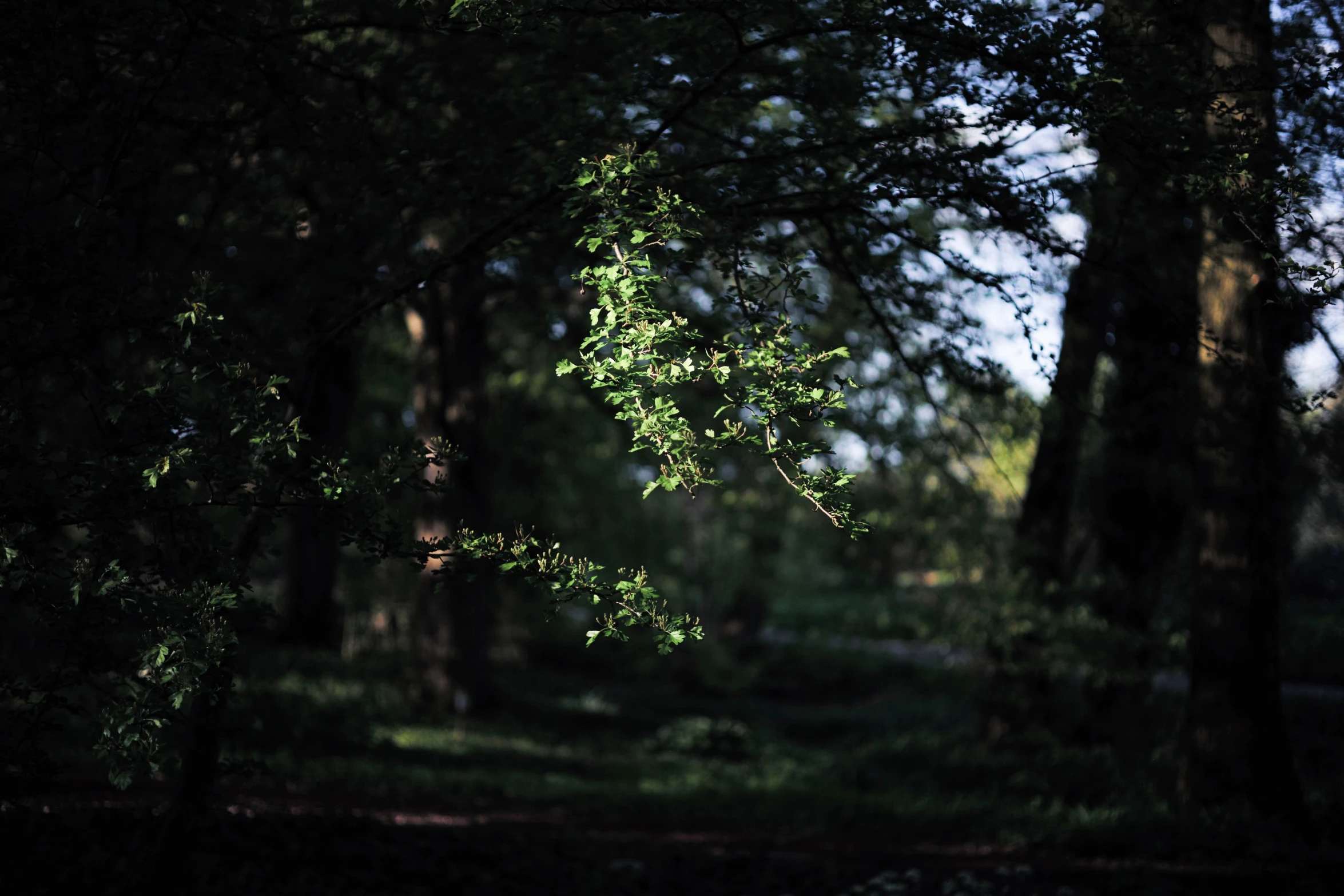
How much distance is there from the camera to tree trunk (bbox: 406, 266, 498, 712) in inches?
539

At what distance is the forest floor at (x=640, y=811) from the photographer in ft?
20.0

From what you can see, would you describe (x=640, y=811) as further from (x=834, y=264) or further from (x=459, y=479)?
(x=834, y=264)

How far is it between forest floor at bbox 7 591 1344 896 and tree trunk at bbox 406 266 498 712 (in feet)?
1.77

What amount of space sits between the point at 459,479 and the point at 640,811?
208 inches

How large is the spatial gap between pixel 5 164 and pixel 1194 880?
761cm

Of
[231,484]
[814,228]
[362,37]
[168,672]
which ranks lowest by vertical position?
[168,672]

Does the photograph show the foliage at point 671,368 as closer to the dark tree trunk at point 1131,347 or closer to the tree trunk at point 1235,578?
the dark tree trunk at point 1131,347

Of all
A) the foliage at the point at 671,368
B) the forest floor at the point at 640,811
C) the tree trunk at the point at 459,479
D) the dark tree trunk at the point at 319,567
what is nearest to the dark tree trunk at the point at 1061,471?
the forest floor at the point at 640,811

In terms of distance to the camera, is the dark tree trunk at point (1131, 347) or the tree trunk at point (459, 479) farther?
the tree trunk at point (459, 479)

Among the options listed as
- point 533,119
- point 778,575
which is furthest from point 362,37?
point 778,575

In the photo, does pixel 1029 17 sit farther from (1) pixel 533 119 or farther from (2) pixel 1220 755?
(2) pixel 1220 755

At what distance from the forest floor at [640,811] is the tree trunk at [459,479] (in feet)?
1.77

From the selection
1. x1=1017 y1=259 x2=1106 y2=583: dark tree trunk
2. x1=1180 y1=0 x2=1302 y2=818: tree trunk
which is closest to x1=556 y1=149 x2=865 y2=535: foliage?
x1=1180 y1=0 x2=1302 y2=818: tree trunk

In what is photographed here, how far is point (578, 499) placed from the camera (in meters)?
20.1
